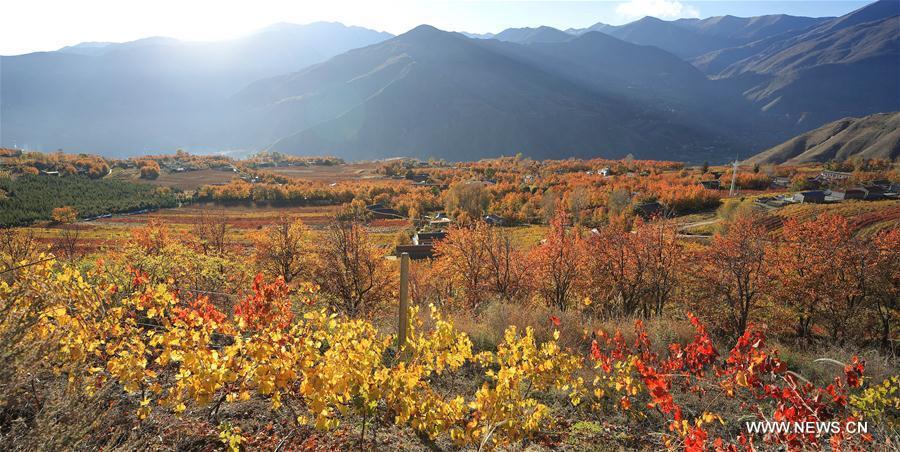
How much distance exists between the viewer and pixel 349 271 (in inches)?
907

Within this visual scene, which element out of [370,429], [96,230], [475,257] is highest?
[370,429]

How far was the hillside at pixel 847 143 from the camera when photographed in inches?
4749

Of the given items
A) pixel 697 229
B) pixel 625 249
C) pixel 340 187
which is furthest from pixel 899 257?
pixel 340 187

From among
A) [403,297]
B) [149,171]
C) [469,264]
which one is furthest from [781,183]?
[149,171]

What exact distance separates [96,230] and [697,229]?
89.6m

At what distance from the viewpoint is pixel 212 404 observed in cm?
648

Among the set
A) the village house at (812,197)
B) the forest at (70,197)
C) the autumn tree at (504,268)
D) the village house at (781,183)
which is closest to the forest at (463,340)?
the autumn tree at (504,268)

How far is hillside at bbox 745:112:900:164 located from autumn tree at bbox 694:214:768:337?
12532 cm

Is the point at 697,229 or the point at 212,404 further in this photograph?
the point at 697,229

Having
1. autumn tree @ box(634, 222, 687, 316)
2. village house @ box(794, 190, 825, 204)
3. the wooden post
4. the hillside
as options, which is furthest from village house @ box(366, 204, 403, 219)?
the hillside

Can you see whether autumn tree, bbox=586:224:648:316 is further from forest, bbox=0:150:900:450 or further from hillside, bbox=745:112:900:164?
hillside, bbox=745:112:900:164

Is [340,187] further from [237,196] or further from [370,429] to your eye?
[370,429]

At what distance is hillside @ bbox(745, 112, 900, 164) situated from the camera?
4749 inches

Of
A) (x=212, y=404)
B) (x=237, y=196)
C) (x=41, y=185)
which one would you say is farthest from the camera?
(x=237, y=196)
